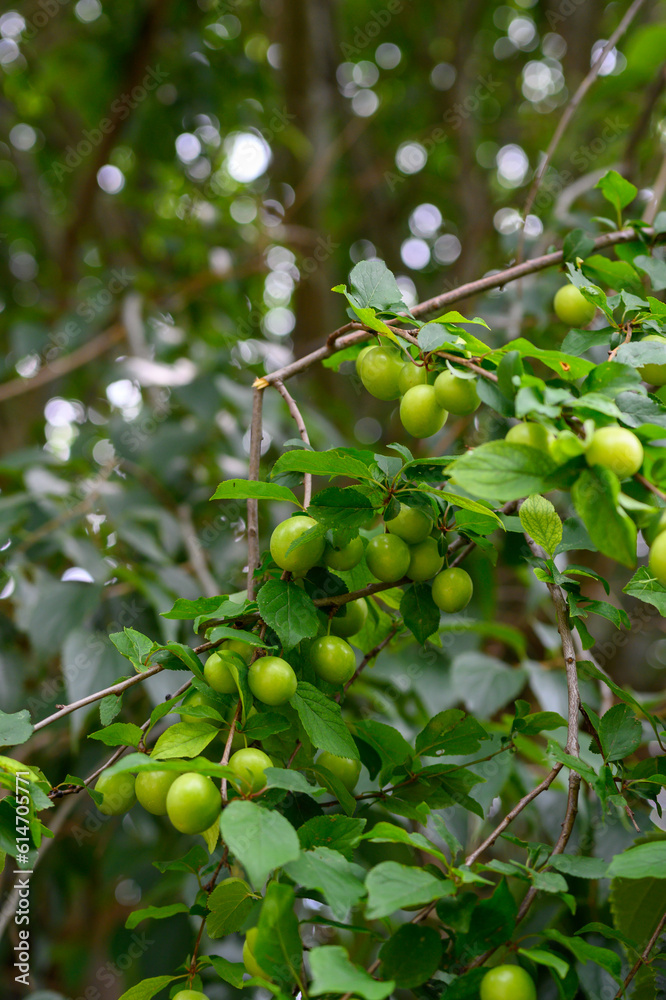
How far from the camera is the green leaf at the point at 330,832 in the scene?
0.35 meters

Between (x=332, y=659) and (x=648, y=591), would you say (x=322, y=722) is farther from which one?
(x=648, y=591)

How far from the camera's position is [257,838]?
0.95ft

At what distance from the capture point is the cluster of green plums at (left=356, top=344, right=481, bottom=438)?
38 centimetres

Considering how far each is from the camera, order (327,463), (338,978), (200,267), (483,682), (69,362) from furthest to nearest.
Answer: (200,267) → (69,362) → (483,682) → (327,463) → (338,978)

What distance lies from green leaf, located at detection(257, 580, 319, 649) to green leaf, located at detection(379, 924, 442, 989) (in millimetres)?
139

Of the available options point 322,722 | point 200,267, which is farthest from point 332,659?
point 200,267

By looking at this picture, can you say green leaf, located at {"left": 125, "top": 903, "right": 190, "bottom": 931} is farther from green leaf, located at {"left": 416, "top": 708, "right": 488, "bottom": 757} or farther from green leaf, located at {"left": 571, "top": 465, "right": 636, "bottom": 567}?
green leaf, located at {"left": 571, "top": 465, "right": 636, "bottom": 567}

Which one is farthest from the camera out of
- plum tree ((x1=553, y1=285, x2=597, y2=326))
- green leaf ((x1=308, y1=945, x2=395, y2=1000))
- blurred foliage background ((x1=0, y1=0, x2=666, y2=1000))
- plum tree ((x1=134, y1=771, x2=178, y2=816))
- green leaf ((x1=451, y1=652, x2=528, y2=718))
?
blurred foliage background ((x1=0, y1=0, x2=666, y2=1000))

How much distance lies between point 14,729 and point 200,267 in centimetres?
158

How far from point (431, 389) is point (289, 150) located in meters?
1.56

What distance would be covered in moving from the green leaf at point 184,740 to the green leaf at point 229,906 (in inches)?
3.0

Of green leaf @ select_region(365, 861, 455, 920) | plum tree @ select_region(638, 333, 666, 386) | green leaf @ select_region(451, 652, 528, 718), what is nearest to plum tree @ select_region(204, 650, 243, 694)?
green leaf @ select_region(365, 861, 455, 920)

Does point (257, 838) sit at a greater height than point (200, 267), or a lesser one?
greater

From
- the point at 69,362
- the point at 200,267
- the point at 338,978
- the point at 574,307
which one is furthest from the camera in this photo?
the point at 200,267
